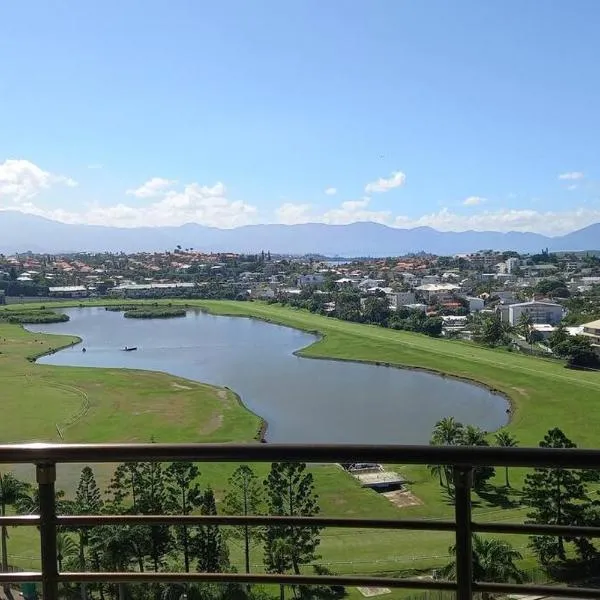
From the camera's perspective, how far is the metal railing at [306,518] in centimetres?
76

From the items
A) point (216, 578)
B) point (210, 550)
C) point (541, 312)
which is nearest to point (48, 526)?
point (216, 578)

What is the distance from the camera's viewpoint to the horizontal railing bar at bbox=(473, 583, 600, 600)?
2.53 ft

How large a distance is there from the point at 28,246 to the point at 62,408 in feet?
621

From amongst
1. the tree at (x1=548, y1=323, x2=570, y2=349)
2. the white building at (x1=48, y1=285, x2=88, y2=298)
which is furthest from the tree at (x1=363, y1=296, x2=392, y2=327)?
the white building at (x1=48, y1=285, x2=88, y2=298)

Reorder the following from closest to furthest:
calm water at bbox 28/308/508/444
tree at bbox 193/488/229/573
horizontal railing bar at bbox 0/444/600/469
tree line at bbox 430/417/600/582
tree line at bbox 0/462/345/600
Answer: horizontal railing bar at bbox 0/444/600/469, tree line at bbox 0/462/345/600, tree line at bbox 430/417/600/582, tree at bbox 193/488/229/573, calm water at bbox 28/308/508/444

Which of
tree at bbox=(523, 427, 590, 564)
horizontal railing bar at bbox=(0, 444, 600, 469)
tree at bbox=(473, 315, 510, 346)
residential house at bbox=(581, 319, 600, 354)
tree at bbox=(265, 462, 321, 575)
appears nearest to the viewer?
horizontal railing bar at bbox=(0, 444, 600, 469)

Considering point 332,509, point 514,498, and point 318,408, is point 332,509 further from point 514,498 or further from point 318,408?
point 318,408

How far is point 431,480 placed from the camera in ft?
29.9

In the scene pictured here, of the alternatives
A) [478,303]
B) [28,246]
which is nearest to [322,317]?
[478,303]

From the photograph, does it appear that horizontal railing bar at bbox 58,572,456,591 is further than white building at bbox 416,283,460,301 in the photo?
No

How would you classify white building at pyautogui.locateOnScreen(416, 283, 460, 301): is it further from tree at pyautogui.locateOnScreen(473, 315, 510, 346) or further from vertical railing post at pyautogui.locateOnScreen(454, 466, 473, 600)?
vertical railing post at pyautogui.locateOnScreen(454, 466, 473, 600)

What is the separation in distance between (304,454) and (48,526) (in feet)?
1.07

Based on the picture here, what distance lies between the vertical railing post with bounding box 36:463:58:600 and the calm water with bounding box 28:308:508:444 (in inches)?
254

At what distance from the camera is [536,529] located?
2.49 ft
